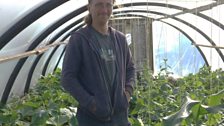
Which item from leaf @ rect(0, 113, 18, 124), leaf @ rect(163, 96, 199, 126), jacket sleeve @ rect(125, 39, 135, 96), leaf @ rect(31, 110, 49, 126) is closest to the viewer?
leaf @ rect(163, 96, 199, 126)

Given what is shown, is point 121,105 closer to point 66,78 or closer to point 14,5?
point 66,78

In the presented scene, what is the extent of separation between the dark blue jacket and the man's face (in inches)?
3.7

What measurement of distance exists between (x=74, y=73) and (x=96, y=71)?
115 mm

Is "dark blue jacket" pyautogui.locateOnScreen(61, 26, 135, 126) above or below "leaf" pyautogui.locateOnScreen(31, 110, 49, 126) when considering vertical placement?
above

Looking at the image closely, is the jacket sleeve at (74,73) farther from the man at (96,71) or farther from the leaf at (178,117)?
the leaf at (178,117)

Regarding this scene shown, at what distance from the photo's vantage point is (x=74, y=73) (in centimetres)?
207

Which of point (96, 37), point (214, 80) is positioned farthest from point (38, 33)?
point (96, 37)

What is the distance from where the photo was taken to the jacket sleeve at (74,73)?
205 centimetres

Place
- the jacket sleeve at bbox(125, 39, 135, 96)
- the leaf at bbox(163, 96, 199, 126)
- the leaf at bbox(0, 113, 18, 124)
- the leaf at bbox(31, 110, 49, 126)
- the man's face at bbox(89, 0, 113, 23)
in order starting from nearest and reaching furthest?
the leaf at bbox(163, 96, 199, 126)
the man's face at bbox(89, 0, 113, 23)
the jacket sleeve at bbox(125, 39, 135, 96)
the leaf at bbox(31, 110, 49, 126)
the leaf at bbox(0, 113, 18, 124)

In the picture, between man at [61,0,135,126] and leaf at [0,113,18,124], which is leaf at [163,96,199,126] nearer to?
man at [61,0,135,126]

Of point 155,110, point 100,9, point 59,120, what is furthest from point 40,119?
point 155,110

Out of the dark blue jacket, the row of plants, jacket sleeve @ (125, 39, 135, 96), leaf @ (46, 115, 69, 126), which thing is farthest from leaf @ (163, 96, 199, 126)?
leaf @ (46, 115, 69, 126)

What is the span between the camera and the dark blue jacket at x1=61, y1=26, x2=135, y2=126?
2.06m

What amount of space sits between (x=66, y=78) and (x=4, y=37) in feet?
6.33
